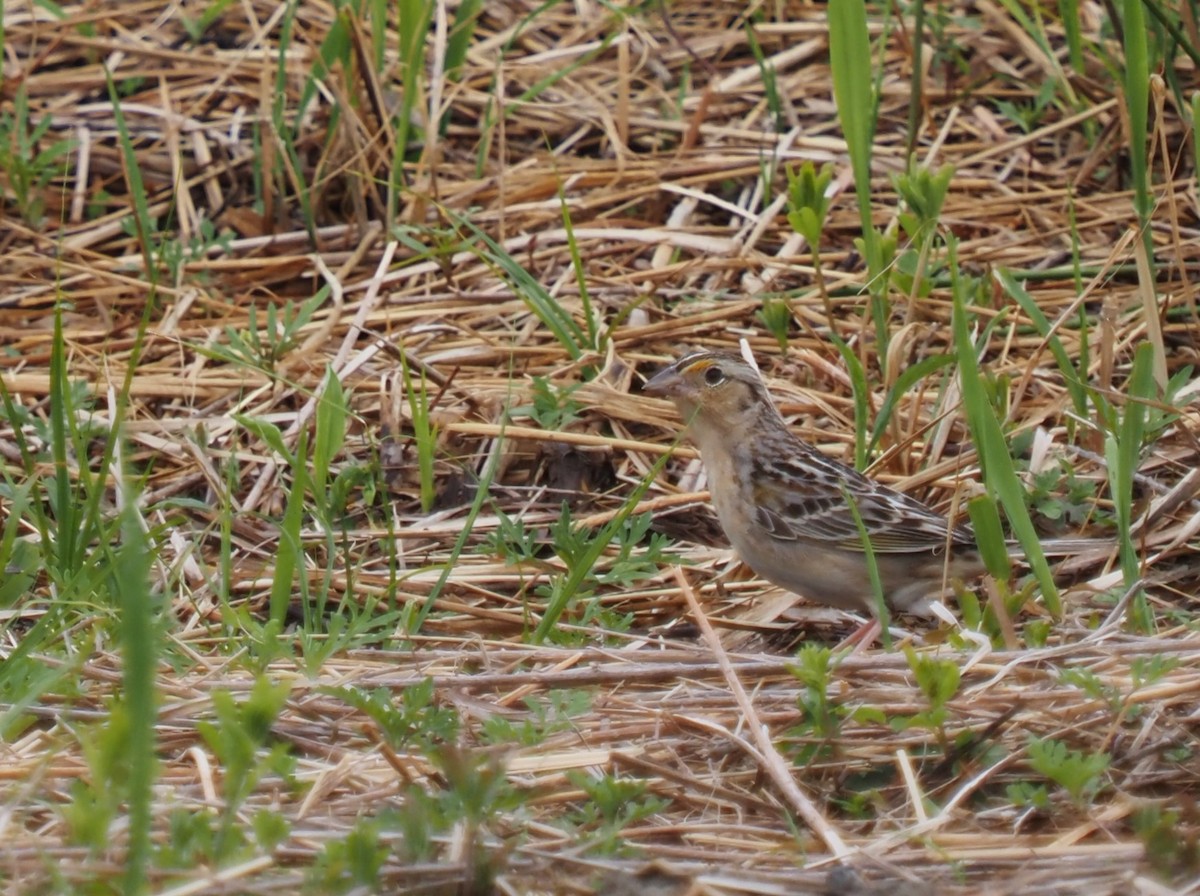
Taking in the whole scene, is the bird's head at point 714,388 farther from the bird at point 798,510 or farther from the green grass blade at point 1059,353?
the green grass blade at point 1059,353

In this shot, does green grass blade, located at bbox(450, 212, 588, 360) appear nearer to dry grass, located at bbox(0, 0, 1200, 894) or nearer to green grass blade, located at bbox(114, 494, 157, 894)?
dry grass, located at bbox(0, 0, 1200, 894)

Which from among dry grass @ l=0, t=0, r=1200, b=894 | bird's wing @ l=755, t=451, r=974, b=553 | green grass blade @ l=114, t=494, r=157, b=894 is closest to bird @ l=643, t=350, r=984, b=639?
bird's wing @ l=755, t=451, r=974, b=553

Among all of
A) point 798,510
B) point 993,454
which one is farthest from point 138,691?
point 798,510

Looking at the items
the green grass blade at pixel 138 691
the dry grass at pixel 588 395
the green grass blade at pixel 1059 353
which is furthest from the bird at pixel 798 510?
the green grass blade at pixel 138 691

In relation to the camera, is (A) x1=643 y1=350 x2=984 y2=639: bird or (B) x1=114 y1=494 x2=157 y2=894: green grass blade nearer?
(B) x1=114 y1=494 x2=157 y2=894: green grass blade

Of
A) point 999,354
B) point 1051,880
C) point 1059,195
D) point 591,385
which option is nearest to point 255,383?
point 591,385

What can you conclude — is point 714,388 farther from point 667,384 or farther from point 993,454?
point 993,454

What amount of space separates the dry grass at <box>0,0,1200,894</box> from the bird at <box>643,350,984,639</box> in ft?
0.65

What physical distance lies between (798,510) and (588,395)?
0.98 meters

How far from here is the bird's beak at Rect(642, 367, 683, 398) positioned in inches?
218

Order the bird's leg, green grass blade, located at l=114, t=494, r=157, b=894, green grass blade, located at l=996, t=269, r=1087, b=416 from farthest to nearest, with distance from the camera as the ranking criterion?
green grass blade, located at l=996, t=269, r=1087, b=416 → the bird's leg → green grass blade, located at l=114, t=494, r=157, b=894

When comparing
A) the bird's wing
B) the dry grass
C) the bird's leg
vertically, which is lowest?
the bird's leg

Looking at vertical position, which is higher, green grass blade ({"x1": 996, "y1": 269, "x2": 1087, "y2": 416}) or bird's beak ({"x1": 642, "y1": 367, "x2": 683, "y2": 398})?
green grass blade ({"x1": 996, "y1": 269, "x2": 1087, "y2": 416})

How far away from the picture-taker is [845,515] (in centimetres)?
530
